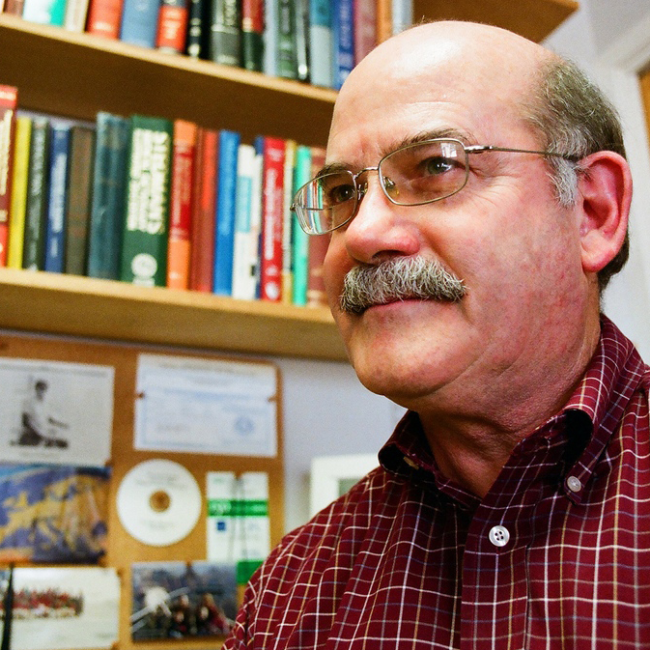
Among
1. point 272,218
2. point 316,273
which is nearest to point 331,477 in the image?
point 316,273

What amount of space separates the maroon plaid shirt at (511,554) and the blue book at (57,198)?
0.61 m

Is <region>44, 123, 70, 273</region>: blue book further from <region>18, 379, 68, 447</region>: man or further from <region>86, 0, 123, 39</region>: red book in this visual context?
<region>18, 379, 68, 447</region>: man

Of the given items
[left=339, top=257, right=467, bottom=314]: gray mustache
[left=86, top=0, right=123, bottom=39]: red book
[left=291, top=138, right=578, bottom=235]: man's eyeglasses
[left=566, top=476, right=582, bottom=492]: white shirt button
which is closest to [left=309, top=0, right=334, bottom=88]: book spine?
[left=86, top=0, right=123, bottom=39]: red book

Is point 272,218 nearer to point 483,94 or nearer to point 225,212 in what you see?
point 225,212

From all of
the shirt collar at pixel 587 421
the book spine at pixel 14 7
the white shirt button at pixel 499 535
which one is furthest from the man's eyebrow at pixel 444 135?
the book spine at pixel 14 7

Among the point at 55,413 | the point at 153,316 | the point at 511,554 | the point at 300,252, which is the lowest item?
the point at 511,554

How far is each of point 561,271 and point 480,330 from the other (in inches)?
4.9

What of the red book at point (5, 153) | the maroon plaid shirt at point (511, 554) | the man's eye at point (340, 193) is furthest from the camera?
the red book at point (5, 153)

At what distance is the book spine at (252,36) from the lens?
137cm

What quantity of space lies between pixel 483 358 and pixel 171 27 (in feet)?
2.84

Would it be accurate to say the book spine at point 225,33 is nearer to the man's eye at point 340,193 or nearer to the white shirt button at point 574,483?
the man's eye at point 340,193

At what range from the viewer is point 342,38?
1.45 m

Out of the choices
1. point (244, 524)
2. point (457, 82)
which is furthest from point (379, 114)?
point (244, 524)

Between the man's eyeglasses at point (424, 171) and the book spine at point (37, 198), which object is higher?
the book spine at point (37, 198)
